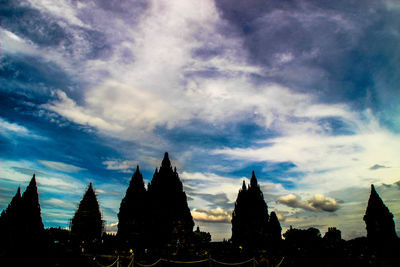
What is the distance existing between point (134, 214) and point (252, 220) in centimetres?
1960

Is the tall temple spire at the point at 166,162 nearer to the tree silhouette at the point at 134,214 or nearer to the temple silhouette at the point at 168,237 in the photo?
the temple silhouette at the point at 168,237

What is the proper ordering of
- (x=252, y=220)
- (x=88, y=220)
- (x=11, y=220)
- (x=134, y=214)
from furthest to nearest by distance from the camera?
(x=252, y=220) → (x=88, y=220) → (x=134, y=214) → (x=11, y=220)

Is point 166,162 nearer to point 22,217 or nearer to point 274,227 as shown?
point 22,217

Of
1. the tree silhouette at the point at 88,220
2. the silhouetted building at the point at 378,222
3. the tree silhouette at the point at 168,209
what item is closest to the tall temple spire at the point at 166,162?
the tree silhouette at the point at 168,209

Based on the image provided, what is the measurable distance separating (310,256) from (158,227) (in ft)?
80.4

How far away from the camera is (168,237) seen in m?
35.1

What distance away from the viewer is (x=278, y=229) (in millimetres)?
45719

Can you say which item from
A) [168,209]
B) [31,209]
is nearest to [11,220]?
[31,209]

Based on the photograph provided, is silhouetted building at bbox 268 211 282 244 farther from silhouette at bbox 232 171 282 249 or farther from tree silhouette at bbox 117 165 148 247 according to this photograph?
tree silhouette at bbox 117 165 148 247

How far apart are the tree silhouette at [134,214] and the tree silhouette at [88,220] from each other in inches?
149

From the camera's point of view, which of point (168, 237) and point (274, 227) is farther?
point (274, 227)

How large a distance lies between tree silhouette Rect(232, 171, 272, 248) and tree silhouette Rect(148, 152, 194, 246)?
33.4ft

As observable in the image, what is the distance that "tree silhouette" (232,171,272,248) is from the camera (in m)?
41.7

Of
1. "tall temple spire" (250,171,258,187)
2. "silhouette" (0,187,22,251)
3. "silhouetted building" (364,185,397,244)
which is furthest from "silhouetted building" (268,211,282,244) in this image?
"silhouette" (0,187,22,251)
